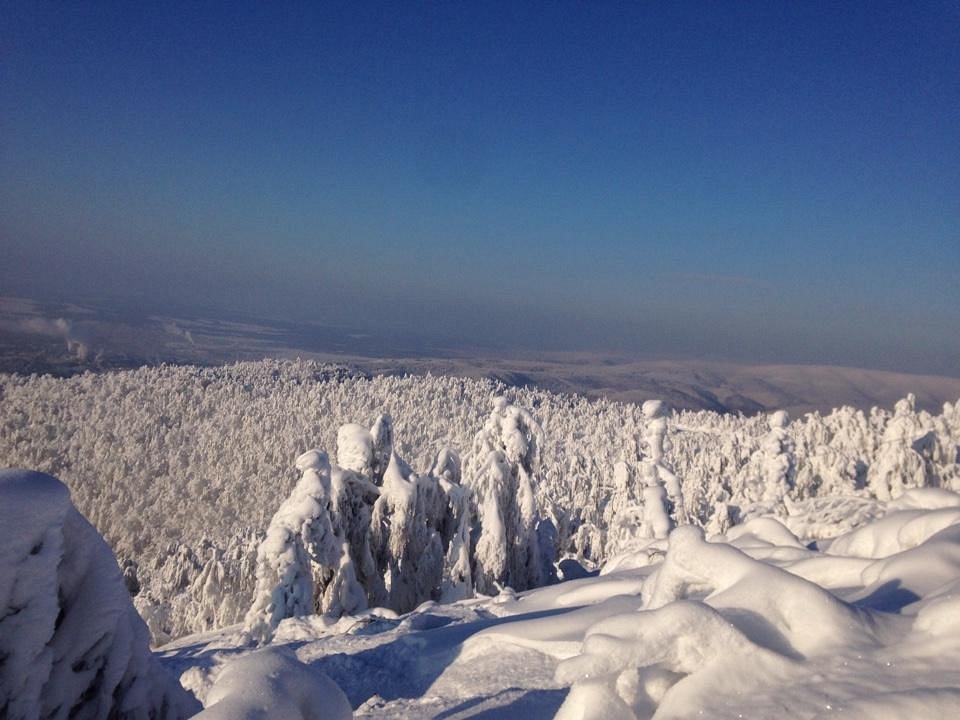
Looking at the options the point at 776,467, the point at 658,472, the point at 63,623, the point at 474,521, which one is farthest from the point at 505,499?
the point at 63,623

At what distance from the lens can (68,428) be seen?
2093 inches

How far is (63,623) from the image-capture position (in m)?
2.85

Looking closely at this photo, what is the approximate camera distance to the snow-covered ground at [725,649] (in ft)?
7.00

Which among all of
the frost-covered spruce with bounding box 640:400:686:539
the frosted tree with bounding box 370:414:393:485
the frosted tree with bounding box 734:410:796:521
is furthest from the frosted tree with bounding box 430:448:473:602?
the frosted tree with bounding box 734:410:796:521

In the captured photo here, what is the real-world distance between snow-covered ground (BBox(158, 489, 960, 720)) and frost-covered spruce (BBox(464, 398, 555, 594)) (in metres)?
12.0

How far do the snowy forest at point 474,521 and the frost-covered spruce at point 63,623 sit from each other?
0.07 meters

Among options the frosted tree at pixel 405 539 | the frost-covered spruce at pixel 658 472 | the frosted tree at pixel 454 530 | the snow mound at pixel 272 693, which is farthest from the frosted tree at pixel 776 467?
the snow mound at pixel 272 693

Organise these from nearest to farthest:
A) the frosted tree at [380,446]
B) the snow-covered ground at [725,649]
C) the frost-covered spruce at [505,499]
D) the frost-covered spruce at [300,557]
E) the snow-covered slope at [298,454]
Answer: the snow-covered ground at [725,649]
the frost-covered spruce at [300,557]
the frosted tree at [380,446]
the frost-covered spruce at [505,499]
the snow-covered slope at [298,454]

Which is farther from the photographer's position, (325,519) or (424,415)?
(424,415)

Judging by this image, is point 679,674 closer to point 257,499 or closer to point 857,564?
point 857,564

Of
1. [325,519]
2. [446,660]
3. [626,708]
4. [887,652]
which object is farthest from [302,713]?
[325,519]

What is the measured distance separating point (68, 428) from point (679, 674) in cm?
6565

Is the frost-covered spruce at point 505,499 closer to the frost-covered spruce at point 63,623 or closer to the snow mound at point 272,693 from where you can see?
the frost-covered spruce at point 63,623

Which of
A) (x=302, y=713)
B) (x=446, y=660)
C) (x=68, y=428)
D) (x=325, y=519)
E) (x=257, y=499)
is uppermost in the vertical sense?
(x=302, y=713)
